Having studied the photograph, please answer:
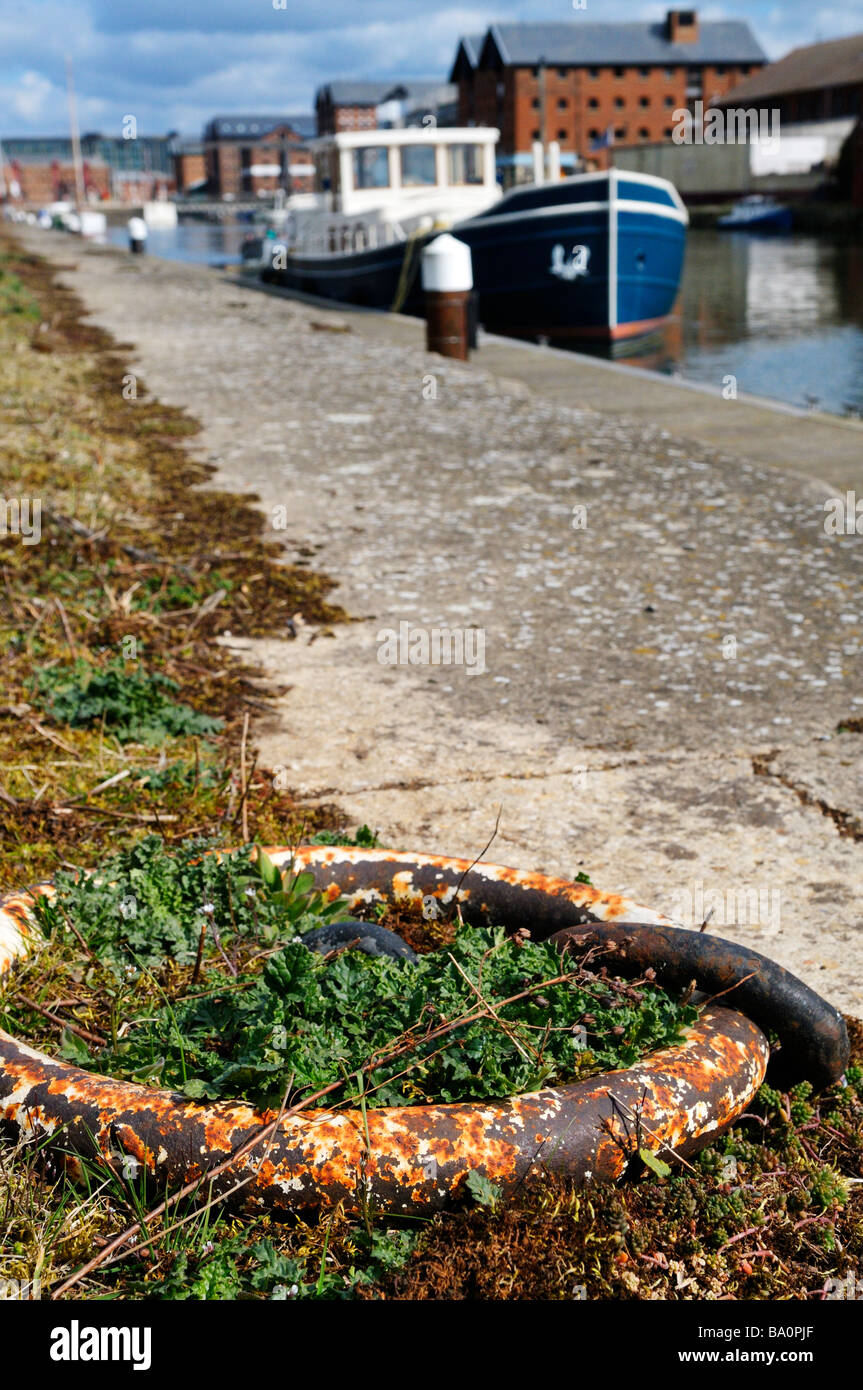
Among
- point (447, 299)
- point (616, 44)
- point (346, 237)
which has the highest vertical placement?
point (616, 44)

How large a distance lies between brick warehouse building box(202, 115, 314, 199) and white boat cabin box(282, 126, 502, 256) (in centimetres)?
13912

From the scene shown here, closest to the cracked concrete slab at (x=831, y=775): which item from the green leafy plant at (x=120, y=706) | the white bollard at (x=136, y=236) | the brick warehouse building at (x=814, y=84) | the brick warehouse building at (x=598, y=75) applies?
the green leafy plant at (x=120, y=706)

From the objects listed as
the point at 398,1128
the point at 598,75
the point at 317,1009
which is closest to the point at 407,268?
the point at 317,1009

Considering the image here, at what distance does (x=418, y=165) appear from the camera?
23.3 meters

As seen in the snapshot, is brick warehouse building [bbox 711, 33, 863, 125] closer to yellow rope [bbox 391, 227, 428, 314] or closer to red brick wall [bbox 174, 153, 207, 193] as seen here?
yellow rope [bbox 391, 227, 428, 314]

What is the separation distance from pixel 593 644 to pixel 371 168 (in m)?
20.9

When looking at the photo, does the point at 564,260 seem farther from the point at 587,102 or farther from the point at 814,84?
the point at 587,102

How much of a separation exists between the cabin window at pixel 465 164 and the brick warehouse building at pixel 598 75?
231ft

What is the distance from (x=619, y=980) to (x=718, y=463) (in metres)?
6.34

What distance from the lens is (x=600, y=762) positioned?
12.9 ft

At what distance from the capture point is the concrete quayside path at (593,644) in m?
3.40

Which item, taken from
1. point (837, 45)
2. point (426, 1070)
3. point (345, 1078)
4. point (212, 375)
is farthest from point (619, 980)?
point (837, 45)

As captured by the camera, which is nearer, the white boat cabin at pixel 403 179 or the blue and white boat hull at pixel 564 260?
the blue and white boat hull at pixel 564 260

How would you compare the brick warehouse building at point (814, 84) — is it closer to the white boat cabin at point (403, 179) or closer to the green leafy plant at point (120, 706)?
the white boat cabin at point (403, 179)
